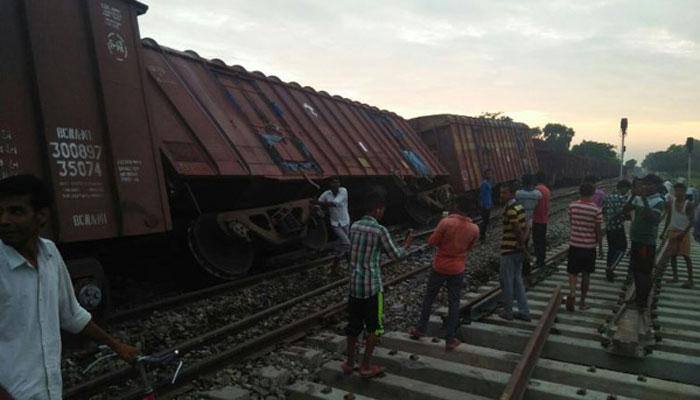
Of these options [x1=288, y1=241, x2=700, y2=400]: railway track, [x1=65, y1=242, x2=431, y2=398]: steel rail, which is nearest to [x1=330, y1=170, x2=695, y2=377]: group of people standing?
[x1=288, y1=241, x2=700, y2=400]: railway track

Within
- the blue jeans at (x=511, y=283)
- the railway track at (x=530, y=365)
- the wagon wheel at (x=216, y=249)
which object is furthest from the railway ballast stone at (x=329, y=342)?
the wagon wheel at (x=216, y=249)

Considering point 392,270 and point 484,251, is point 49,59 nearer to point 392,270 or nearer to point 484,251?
point 392,270

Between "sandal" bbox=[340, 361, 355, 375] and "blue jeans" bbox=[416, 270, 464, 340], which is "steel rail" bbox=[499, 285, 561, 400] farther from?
"sandal" bbox=[340, 361, 355, 375]

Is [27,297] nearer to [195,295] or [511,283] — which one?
[511,283]

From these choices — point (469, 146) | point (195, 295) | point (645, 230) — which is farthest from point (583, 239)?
point (469, 146)

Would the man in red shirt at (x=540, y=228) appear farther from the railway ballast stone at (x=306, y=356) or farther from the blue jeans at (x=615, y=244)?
the railway ballast stone at (x=306, y=356)

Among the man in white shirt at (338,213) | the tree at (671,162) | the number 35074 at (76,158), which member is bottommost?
the tree at (671,162)

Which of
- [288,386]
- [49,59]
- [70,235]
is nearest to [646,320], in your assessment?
[288,386]

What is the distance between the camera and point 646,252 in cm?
577

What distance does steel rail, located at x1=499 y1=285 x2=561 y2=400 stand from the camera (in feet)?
12.2

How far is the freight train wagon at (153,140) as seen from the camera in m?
4.77

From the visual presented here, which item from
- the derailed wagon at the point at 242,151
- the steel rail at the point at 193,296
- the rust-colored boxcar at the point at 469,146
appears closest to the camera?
the steel rail at the point at 193,296

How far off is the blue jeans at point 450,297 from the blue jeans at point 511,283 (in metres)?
0.90

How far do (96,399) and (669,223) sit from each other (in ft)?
24.9
